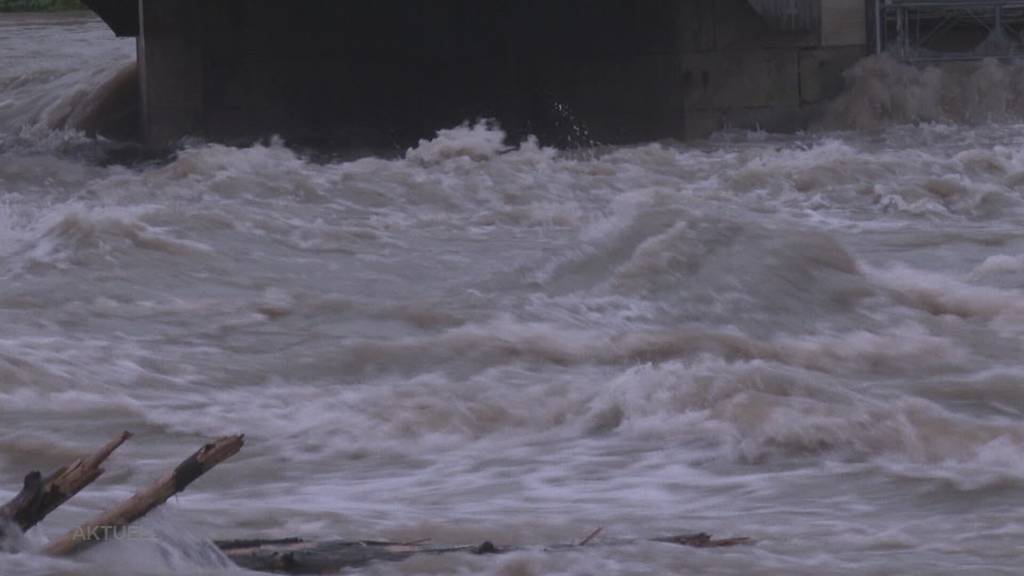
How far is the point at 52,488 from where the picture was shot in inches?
127

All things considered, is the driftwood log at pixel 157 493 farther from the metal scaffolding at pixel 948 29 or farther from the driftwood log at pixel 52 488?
the metal scaffolding at pixel 948 29

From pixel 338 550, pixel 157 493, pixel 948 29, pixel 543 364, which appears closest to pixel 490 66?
pixel 948 29

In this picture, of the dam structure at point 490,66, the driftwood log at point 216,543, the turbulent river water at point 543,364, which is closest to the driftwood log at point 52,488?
the driftwood log at point 216,543

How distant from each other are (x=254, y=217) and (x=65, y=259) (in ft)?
8.03

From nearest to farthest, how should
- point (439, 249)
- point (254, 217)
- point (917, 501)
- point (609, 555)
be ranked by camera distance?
point (609, 555) < point (917, 501) < point (439, 249) < point (254, 217)

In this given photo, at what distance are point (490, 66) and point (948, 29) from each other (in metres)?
5.33

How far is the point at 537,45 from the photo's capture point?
2080cm

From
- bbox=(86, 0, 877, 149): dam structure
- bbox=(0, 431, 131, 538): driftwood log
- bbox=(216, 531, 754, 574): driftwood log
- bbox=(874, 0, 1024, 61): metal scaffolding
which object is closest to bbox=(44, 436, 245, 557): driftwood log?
bbox=(0, 431, 131, 538): driftwood log

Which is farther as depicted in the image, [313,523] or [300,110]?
[300,110]

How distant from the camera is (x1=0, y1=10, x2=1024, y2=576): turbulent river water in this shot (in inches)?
192

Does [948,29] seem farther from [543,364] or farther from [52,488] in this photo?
[52,488]

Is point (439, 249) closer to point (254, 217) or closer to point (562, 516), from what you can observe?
point (254, 217)

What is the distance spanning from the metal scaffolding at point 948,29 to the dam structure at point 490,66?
40 centimetres

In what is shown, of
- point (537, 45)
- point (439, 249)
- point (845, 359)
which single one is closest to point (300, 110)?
point (537, 45)
